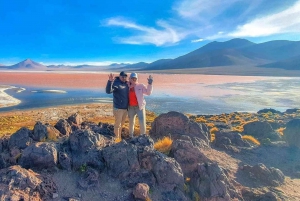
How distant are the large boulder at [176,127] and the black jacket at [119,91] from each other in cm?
321

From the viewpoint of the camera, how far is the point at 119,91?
889 centimetres

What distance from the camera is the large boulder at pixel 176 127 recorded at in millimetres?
11586

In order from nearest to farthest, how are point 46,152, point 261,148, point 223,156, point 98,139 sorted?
point 46,152, point 98,139, point 223,156, point 261,148

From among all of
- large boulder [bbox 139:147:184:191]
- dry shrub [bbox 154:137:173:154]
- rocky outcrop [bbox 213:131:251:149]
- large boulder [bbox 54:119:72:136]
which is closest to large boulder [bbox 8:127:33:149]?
large boulder [bbox 54:119:72:136]

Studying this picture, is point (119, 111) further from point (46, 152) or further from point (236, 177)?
point (236, 177)

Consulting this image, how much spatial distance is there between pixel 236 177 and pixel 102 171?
14.8 feet

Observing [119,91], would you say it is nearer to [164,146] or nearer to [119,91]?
[119,91]

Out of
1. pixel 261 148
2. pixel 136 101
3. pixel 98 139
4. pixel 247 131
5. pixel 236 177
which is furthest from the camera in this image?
pixel 247 131

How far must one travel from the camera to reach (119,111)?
9.20 meters

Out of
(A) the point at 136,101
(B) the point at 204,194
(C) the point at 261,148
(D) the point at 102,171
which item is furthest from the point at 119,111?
(C) the point at 261,148

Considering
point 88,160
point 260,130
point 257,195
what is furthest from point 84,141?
point 260,130

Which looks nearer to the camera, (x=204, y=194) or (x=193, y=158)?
(x=204, y=194)

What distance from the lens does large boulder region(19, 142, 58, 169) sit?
6.48 meters

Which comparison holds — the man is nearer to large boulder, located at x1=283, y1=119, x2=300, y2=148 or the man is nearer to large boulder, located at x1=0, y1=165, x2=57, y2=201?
large boulder, located at x1=0, y1=165, x2=57, y2=201
